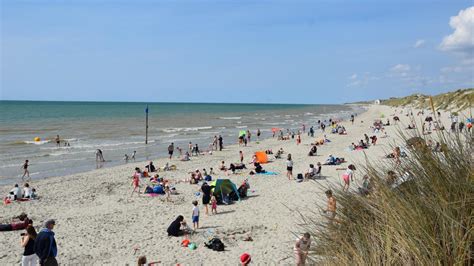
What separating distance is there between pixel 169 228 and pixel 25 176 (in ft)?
43.6

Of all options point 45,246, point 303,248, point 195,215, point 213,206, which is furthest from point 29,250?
point 213,206

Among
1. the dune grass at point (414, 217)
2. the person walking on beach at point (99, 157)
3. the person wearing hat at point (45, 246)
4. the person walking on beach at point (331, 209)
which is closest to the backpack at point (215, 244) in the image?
the person wearing hat at point (45, 246)

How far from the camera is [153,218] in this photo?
43.4 ft

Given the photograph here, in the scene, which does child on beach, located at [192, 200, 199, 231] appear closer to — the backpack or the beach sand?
the beach sand

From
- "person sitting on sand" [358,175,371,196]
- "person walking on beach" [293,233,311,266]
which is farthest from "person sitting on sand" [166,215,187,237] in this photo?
"person sitting on sand" [358,175,371,196]

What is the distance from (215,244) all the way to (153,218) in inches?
151

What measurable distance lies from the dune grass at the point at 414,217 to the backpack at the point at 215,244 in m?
6.53

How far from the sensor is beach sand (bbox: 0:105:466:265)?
9.91m

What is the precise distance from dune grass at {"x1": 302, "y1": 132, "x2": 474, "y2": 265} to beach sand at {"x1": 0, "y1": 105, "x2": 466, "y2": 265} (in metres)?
0.55

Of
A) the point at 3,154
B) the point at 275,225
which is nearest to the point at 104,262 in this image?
the point at 275,225

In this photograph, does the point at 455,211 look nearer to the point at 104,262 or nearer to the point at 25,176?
the point at 104,262

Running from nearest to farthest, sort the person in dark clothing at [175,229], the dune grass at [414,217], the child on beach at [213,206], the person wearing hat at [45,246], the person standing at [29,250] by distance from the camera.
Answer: the dune grass at [414,217] < the person wearing hat at [45,246] < the person standing at [29,250] < the person in dark clothing at [175,229] < the child on beach at [213,206]

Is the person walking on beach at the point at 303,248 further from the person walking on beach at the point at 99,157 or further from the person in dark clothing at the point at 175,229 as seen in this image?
the person walking on beach at the point at 99,157

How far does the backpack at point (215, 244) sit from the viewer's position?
1005 centimetres
